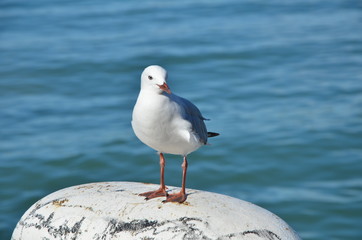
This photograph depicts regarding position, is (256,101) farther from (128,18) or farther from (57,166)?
(128,18)

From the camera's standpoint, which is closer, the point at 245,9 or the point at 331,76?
the point at 331,76

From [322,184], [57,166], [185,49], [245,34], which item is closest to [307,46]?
[245,34]

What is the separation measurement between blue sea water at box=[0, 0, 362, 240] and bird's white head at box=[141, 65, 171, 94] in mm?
5541

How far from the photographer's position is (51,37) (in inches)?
656

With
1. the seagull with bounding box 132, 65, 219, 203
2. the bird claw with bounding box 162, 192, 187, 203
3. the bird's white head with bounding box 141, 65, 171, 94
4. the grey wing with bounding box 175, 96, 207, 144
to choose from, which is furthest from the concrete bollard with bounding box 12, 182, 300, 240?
the bird's white head with bounding box 141, 65, 171, 94

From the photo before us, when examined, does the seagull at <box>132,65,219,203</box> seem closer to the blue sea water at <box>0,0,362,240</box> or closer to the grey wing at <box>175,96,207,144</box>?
the grey wing at <box>175,96,207,144</box>

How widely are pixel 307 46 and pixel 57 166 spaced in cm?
689

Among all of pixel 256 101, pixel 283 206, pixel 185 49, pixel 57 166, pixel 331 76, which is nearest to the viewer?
pixel 283 206

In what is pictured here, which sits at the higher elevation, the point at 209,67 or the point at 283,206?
the point at 209,67

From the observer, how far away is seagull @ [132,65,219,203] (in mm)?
4879

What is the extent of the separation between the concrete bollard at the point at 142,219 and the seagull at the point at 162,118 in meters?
0.21

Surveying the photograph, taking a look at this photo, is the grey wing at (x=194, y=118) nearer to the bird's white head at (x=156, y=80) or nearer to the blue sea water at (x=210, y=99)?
the bird's white head at (x=156, y=80)

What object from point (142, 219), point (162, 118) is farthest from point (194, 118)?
point (142, 219)

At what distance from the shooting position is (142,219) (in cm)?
511
